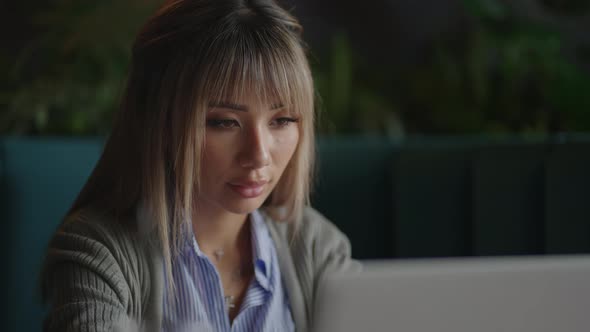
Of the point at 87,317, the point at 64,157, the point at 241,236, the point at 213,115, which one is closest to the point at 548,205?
the point at 241,236

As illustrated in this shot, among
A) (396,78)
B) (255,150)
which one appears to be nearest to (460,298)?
(255,150)

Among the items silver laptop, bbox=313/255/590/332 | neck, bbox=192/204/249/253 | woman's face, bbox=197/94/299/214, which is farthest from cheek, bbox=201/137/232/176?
silver laptop, bbox=313/255/590/332

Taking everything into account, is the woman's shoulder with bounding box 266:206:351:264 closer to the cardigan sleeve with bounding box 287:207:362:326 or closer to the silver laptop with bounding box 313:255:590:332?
the cardigan sleeve with bounding box 287:207:362:326

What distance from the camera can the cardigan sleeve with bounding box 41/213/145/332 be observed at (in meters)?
0.85

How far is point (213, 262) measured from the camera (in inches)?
41.8

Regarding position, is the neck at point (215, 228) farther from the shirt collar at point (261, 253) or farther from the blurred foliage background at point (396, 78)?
the blurred foliage background at point (396, 78)

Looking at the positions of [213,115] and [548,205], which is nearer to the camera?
[213,115]

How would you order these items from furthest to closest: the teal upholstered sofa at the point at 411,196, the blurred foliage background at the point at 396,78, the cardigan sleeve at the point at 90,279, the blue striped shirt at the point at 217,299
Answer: the blurred foliage background at the point at 396,78 < the teal upholstered sofa at the point at 411,196 < the blue striped shirt at the point at 217,299 < the cardigan sleeve at the point at 90,279

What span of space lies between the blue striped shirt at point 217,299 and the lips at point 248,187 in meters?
0.14

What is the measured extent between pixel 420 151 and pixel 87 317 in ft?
3.34

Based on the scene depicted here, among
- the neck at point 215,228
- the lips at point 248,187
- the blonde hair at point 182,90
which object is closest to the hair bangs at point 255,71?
the blonde hair at point 182,90

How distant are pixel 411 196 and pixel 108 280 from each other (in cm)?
90

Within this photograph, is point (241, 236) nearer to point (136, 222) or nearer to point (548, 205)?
point (136, 222)

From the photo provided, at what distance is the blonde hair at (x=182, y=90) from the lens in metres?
0.89
